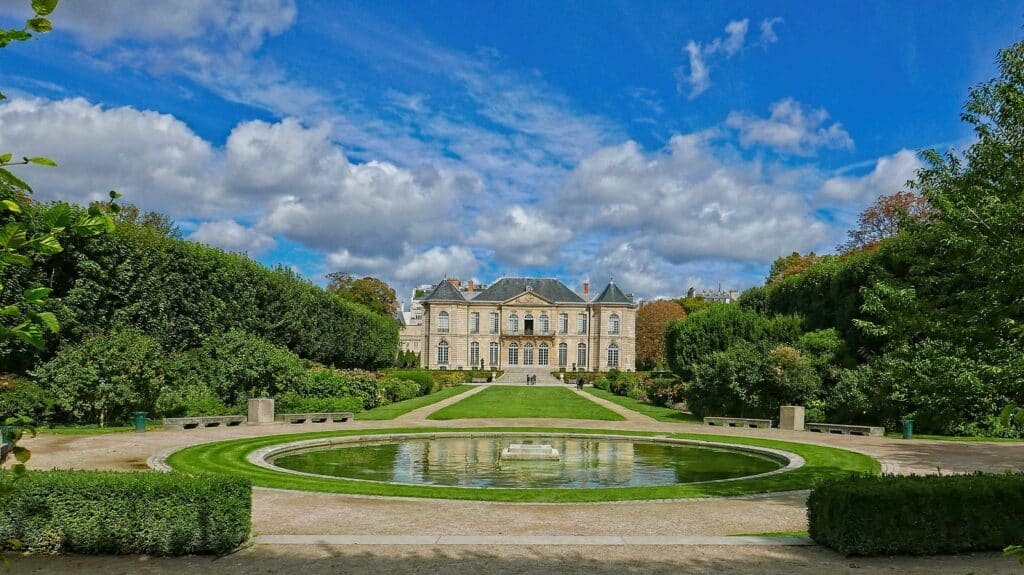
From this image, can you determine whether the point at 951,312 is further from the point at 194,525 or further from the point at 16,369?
the point at 16,369

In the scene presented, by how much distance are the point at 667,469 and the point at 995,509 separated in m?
7.44

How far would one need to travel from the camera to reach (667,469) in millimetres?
15156

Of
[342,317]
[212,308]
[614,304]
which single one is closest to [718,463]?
[212,308]

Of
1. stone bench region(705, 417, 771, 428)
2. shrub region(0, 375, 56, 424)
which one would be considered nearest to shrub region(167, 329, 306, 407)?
shrub region(0, 375, 56, 424)

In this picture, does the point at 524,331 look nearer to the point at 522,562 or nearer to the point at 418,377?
the point at 418,377

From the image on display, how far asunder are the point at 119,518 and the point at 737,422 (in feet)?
71.1

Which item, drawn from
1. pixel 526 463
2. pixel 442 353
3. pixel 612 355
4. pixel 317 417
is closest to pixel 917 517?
pixel 526 463

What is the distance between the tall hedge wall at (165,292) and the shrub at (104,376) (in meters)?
1.00

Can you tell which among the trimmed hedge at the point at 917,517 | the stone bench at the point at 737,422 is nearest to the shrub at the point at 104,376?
the stone bench at the point at 737,422

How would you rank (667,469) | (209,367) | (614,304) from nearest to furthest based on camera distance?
(667,469), (209,367), (614,304)

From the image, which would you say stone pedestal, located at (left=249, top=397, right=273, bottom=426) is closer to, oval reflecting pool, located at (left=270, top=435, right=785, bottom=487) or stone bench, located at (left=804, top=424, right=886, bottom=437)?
oval reflecting pool, located at (left=270, top=435, right=785, bottom=487)

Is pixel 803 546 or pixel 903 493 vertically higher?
pixel 903 493

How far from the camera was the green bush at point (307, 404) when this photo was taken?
83.1 ft

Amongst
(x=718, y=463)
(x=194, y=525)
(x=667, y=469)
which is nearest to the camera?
(x=194, y=525)
